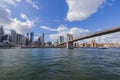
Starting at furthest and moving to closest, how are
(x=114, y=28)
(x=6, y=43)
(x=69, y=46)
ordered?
1. (x=6, y=43)
2. (x=69, y=46)
3. (x=114, y=28)

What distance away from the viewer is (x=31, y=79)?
23.6ft

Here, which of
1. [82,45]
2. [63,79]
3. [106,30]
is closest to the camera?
[63,79]

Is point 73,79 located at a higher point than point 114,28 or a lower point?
lower

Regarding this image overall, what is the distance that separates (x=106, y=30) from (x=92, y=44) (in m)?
120

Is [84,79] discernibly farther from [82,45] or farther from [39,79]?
[82,45]

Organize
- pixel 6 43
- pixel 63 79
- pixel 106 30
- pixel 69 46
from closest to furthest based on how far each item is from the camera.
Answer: pixel 63 79 → pixel 106 30 → pixel 69 46 → pixel 6 43

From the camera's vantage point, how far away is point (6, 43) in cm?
14125

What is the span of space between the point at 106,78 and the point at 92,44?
158 m

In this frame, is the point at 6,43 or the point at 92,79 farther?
the point at 6,43

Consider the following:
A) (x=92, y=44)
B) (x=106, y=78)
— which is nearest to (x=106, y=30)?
(x=106, y=78)

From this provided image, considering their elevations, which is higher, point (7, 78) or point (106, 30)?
point (106, 30)

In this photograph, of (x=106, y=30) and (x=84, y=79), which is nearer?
(x=84, y=79)

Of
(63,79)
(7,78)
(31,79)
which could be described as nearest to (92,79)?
(63,79)

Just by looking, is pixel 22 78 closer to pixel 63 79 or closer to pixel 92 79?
pixel 63 79
